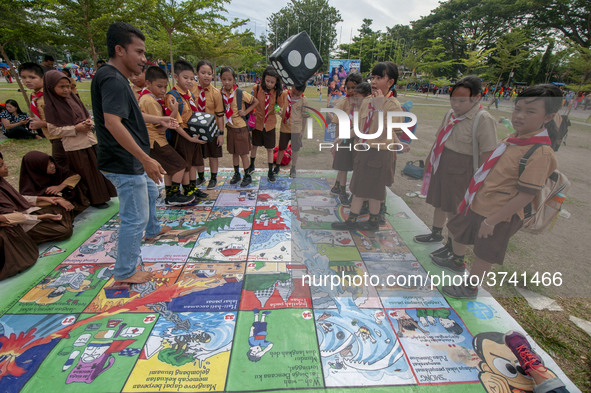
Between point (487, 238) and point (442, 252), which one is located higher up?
point (487, 238)

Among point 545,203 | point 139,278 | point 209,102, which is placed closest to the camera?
point 545,203

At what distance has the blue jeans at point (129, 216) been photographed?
2.04m

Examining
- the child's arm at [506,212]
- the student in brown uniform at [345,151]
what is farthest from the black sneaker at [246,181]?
the child's arm at [506,212]

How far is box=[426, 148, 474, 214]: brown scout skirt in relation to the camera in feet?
8.12

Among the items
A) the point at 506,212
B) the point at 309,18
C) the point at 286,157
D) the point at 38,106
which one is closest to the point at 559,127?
the point at 506,212

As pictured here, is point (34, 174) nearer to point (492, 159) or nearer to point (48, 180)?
point (48, 180)

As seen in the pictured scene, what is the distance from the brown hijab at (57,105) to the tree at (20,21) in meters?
6.56

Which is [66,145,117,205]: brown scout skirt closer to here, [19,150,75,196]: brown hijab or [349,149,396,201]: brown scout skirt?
[19,150,75,196]: brown hijab

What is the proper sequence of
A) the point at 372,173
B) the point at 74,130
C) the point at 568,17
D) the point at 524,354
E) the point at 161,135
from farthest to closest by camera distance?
the point at 568,17, the point at 161,135, the point at 74,130, the point at 372,173, the point at 524,354

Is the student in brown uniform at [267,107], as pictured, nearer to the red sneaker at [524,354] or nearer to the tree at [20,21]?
the red sneaker at [524,354]

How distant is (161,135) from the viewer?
3.30 m

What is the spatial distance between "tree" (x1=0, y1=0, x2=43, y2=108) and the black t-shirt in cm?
845

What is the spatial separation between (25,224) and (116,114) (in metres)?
1.72

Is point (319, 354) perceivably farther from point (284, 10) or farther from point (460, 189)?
point (284, 10)
